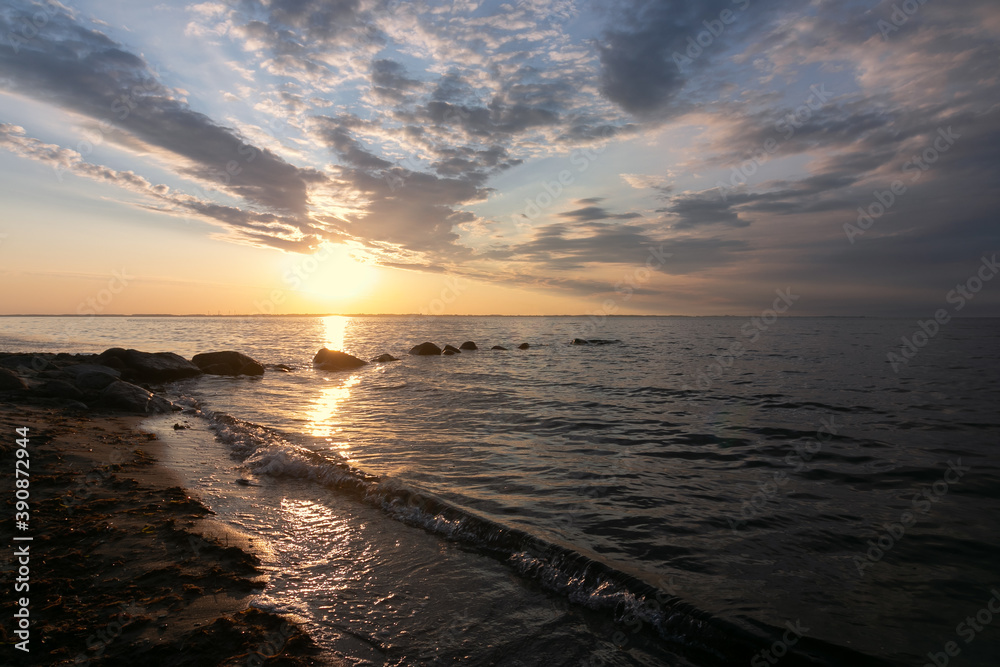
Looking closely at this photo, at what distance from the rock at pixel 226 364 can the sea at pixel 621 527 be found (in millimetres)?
12657

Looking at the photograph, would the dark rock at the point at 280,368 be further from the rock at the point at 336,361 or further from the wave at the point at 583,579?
the wave at the point at 583,579

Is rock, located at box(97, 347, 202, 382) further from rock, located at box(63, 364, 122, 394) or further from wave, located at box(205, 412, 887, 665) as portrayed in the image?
wave, located at box(205, 412, 887, 665)

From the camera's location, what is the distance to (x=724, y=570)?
601 cm

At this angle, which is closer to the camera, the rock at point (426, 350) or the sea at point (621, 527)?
the sea at point (621, 527)

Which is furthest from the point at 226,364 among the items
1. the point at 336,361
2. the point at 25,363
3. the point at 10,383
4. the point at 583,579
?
the point at 583,579

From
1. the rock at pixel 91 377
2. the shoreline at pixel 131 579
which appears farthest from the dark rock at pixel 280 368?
the shoreline at pixel 131 579

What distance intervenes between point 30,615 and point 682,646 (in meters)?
6.54

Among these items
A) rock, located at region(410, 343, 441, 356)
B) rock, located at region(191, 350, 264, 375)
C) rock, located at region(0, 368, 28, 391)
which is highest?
rock, located at region(410, 343, 441, 356)

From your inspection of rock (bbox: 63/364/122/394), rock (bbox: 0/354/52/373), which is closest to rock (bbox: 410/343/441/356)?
rock (bbox: 63/364/122/394)

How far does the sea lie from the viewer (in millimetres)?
4719

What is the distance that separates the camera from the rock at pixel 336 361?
34.4 meters

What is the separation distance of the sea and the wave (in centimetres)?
2

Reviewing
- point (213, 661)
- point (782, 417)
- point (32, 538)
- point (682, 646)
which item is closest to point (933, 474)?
point (782, 417)

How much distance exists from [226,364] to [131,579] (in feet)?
90.1
